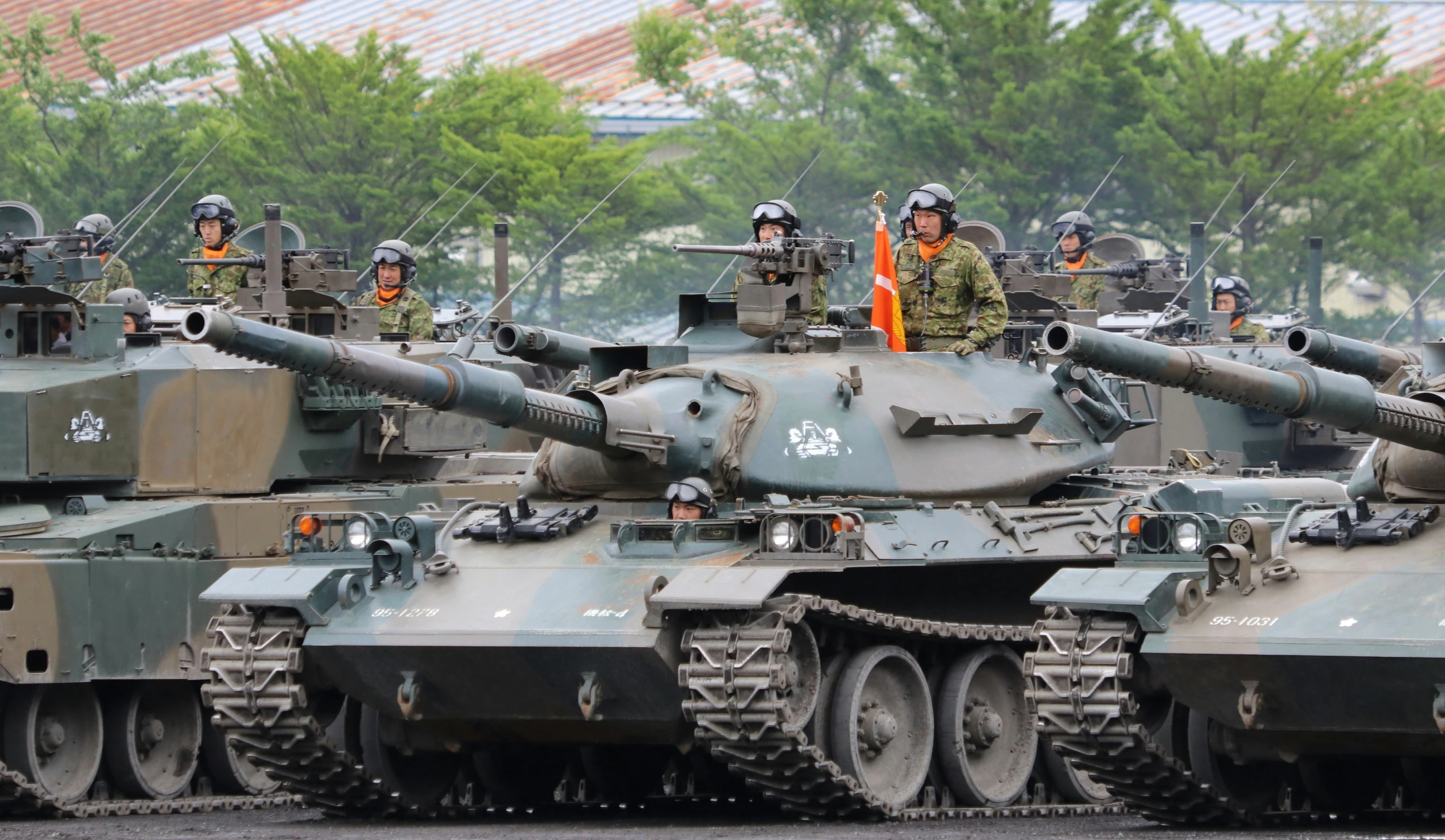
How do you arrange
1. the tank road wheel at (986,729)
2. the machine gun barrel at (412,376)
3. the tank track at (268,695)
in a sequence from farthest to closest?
the tank road wheel at (986,729), the tank track at (268,695), the machine gun barrel at (412,376)

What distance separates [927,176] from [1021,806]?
29.5m

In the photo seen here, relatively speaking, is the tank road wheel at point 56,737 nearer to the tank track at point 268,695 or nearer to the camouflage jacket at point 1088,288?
the tank track at point 268,695

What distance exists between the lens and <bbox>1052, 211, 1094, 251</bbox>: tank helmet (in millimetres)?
29469

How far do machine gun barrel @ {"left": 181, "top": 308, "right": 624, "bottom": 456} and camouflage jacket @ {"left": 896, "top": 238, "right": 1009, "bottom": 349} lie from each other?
138 inches

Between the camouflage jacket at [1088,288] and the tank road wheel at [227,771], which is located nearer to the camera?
the tank road wheel at [227,771]

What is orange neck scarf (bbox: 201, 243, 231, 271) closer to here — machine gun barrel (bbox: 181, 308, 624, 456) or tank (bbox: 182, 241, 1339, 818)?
tank (bbox: 182, 241, 1339, 818)

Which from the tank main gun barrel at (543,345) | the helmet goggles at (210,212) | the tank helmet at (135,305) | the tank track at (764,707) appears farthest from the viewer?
the helmet goggles at (210,212)

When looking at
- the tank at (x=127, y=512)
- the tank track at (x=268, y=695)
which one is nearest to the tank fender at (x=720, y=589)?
the tank track at (x=268, y=695)

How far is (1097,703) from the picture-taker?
1395cm

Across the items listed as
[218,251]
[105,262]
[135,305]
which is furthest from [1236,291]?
[135,305]

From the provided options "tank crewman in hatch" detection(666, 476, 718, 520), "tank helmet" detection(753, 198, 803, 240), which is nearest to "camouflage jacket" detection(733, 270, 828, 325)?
"tank helmet" detection(753, 198, 803, 240)

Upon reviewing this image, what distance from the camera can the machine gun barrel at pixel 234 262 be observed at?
2272 centimetres

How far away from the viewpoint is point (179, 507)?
1878 cm

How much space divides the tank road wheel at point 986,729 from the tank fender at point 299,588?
3827 mm
